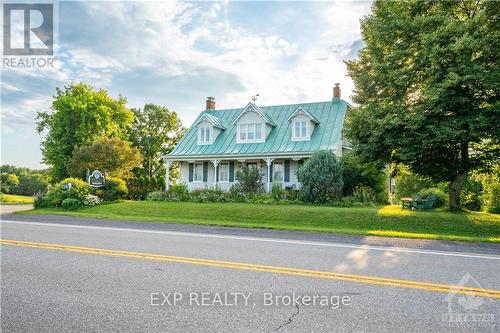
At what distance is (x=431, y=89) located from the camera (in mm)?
15141

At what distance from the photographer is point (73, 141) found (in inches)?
1635

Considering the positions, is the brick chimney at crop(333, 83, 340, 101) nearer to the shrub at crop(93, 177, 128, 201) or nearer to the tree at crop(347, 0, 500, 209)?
the tree at crop(347, 0, 500, 209)

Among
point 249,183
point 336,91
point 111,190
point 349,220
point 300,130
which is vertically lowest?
point 349,220

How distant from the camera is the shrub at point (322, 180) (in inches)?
859

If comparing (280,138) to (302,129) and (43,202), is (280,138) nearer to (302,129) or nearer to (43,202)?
(302,129)

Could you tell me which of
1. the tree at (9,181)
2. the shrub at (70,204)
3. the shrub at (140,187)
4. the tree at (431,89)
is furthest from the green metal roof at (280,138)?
the tree at (9,181)

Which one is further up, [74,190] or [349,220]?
[74,190]

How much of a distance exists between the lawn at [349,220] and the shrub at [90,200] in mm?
3026

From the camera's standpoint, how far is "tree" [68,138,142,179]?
2960cm

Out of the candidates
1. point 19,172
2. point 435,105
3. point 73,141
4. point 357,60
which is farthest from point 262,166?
point 19,172

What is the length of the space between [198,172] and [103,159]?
25.3ft

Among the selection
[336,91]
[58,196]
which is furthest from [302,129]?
[58,196]

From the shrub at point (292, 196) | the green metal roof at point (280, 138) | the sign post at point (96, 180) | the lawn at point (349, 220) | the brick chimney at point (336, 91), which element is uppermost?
the brick chimney at point (336, 91)

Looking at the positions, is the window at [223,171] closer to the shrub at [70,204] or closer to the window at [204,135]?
the window at [204,135]
